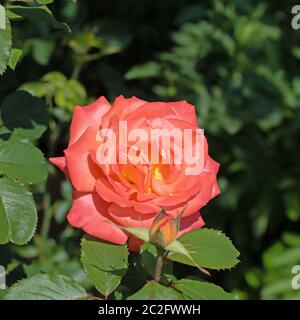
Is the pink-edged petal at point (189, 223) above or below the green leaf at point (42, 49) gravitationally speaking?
above

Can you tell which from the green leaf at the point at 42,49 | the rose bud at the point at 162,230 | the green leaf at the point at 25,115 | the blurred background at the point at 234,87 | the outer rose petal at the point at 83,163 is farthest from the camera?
the blurred background at the point at 234,87

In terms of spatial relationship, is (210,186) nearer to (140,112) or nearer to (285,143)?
(140,112)

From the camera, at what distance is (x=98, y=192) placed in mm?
903

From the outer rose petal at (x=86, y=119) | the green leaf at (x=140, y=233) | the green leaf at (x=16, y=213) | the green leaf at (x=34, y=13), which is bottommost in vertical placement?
the green leaf at (x=16, y=213)

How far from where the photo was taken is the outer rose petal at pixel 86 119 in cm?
96

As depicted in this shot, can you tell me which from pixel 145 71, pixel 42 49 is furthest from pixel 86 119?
pixel 145 71

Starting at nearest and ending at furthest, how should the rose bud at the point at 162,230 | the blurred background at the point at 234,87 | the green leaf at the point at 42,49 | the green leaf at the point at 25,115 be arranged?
the rose bud at the point at 162,230 < the green leaf at the point at 25,115 < the green leaf at the point at 42,49 < the blurred background at the point at 234,87

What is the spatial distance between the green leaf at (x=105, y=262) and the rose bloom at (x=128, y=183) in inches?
0.6

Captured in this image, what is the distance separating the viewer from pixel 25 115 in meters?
1.13

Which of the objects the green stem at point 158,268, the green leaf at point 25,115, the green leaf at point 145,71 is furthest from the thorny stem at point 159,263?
the green leaf at point 145,71

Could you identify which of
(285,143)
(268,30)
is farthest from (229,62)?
(285,143)

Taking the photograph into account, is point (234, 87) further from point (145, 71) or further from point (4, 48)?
point (4, 48)

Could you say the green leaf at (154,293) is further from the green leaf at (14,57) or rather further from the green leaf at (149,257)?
the green leaf at (14,57)
